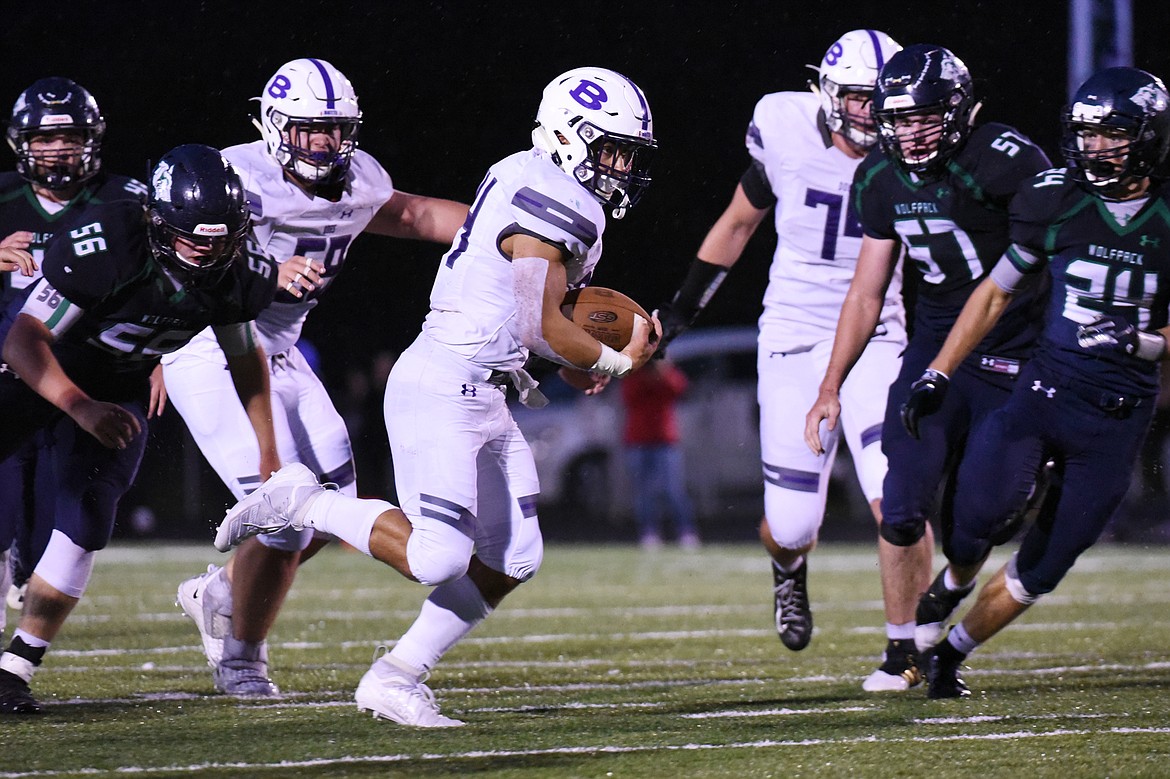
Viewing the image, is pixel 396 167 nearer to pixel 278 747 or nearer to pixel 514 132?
pixel 514 132

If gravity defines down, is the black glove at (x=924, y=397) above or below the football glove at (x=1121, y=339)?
below

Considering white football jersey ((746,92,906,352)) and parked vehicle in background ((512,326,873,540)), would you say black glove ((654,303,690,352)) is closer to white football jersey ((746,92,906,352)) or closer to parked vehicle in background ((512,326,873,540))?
white football jersey ((746,92,906,352))

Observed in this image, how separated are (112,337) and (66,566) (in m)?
0.64

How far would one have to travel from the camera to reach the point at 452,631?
3977 millimetres

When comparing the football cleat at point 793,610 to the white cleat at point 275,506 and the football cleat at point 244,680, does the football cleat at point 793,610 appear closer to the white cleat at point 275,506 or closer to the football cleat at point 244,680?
the football cleat at point 244,680

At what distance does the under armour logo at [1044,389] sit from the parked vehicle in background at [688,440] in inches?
350

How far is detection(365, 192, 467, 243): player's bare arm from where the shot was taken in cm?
486

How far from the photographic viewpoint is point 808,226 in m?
5.32

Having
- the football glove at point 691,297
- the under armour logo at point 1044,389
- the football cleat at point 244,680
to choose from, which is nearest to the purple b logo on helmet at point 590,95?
the under armour logo at point 1044,389

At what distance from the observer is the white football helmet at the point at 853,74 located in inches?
197

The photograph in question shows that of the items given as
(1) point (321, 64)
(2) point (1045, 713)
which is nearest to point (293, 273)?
(1) point (321, 64)

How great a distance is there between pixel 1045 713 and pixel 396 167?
10.7 metres

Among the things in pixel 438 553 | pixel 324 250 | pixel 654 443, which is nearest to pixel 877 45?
pixel 324 250

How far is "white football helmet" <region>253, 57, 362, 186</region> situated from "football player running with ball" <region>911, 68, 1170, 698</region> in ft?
5.88
